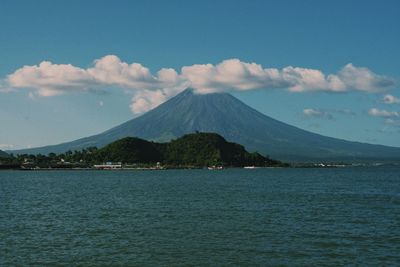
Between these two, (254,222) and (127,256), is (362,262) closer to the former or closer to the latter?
(127,256)

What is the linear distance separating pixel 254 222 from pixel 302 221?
3.77 m

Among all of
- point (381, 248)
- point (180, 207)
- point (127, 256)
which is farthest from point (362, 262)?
point (180, 207)

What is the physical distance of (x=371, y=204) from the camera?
2111 inches

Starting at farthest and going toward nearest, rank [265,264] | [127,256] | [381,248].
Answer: [381,248] → [127,256] → [265,264]

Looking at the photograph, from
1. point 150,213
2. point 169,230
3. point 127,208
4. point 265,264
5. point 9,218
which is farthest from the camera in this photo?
point 127,208

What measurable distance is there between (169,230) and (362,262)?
13781 millimetres

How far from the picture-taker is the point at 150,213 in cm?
4447

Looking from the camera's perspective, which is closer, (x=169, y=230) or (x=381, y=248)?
(x=381, y=248)

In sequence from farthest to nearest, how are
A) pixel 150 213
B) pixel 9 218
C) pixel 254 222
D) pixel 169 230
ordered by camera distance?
A: 1. pixel 150 213
2. pixel 9 218
3. pixel 254 222
4. pixel 169 230

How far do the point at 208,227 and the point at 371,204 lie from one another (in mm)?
25212

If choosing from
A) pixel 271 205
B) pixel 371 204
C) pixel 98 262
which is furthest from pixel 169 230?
pixel 371 204

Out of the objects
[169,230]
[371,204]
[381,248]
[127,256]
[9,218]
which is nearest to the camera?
[127,256]

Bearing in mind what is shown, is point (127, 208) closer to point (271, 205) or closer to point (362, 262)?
point (271, 205)

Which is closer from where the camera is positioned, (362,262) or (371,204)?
(362,262)
